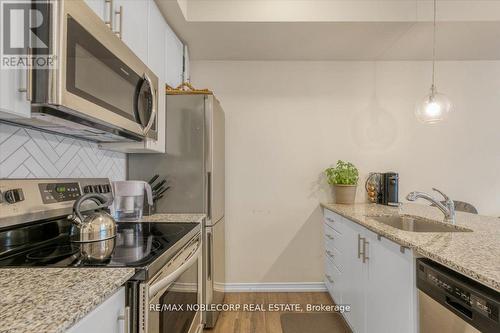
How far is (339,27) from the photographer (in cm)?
220

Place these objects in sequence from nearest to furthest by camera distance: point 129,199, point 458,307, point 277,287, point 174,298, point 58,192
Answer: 1. point 458,307
2. point 174,298
3. point 58,192
4. point 129,199
5. point 277,287

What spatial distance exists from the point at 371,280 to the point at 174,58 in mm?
2161

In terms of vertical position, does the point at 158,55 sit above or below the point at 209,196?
above

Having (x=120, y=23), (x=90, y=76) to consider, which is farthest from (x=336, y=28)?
(x=90, y=76)

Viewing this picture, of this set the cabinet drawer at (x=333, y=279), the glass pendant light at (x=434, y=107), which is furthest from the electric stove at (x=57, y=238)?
the glass pendant light at (x=434, y=107)

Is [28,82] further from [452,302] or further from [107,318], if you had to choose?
[452,302]

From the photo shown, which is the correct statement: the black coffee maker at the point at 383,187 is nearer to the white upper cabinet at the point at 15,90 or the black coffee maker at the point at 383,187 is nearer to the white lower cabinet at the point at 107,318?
the white lower cabinet at the point at 107,318

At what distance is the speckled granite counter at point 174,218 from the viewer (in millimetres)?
1782

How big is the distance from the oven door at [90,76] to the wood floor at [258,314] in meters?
1.61

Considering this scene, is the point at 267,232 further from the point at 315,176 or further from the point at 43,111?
the point at 43,111

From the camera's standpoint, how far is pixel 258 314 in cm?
230

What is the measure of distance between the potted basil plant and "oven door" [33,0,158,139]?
1881 millimetres

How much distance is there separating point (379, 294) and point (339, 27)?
1932mm

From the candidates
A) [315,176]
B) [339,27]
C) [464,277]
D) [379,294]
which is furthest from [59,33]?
[315,176]
